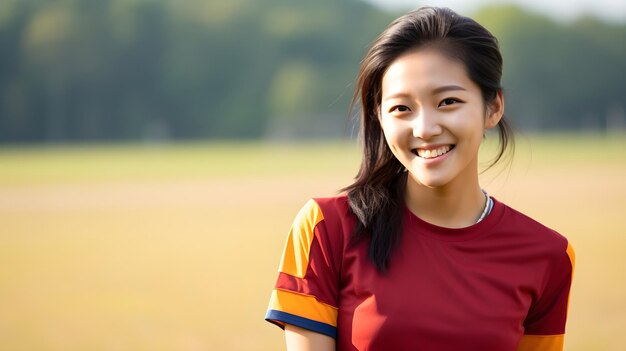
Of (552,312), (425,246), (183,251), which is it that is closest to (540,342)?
(552,312)

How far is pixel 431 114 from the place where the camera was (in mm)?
1809

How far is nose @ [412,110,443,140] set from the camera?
180 centimetres

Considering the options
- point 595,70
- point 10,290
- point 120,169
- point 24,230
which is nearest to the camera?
point 10,290

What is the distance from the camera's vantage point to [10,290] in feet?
25.6

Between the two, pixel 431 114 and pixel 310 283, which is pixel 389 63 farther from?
pixel 310 283

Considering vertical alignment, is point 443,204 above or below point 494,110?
below

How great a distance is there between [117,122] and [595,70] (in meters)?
24.9

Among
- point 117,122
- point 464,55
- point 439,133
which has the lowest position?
point 117,122

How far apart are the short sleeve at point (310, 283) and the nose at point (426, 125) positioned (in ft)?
0.79

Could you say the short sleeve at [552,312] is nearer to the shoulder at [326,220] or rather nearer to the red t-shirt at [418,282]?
the red t-shirt at [418,282]

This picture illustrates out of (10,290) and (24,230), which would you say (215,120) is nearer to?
(24,230)

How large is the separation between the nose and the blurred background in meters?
0.72

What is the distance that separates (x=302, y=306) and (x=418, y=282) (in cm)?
22

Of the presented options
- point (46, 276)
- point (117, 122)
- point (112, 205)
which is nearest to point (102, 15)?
point (117, 122)
